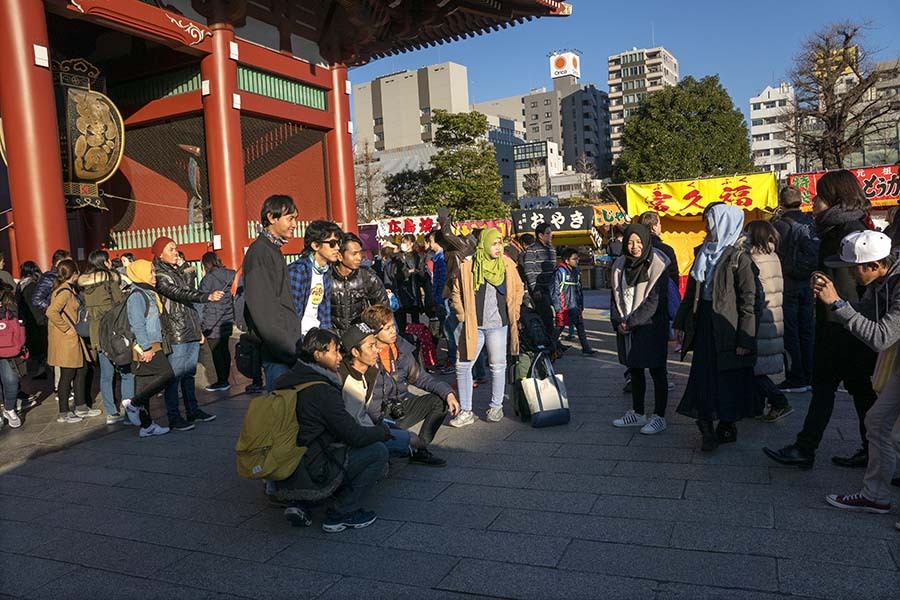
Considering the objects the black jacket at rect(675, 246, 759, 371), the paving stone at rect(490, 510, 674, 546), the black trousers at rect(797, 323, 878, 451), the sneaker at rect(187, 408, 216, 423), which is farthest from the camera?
the sneaker at rect(187, 408, 216, 423)

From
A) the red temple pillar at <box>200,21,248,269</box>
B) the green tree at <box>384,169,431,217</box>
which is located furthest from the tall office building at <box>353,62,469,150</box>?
the red temple pillar at <box>200,21,248,269</box>

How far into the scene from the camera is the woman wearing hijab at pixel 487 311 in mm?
5668

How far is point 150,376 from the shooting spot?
228 inches

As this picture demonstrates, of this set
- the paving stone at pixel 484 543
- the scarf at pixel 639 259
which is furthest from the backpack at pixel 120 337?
the scarf at pixel 639 259

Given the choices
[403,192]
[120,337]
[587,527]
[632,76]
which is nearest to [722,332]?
[587,527]

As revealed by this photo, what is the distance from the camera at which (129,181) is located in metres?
14.6

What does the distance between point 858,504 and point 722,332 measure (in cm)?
132

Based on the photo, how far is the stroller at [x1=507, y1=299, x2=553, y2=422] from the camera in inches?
221

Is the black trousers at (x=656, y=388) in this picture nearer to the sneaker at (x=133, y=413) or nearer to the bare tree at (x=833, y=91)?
the sneaker at (x=133, y=413)

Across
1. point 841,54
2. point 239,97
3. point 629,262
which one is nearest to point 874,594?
point 629,262

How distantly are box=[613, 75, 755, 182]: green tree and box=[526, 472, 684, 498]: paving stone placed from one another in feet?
→ 123

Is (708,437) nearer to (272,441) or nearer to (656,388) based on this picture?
(656,388)

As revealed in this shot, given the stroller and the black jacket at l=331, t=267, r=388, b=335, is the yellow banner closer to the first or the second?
the stroller

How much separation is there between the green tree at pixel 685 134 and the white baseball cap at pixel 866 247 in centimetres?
3779
